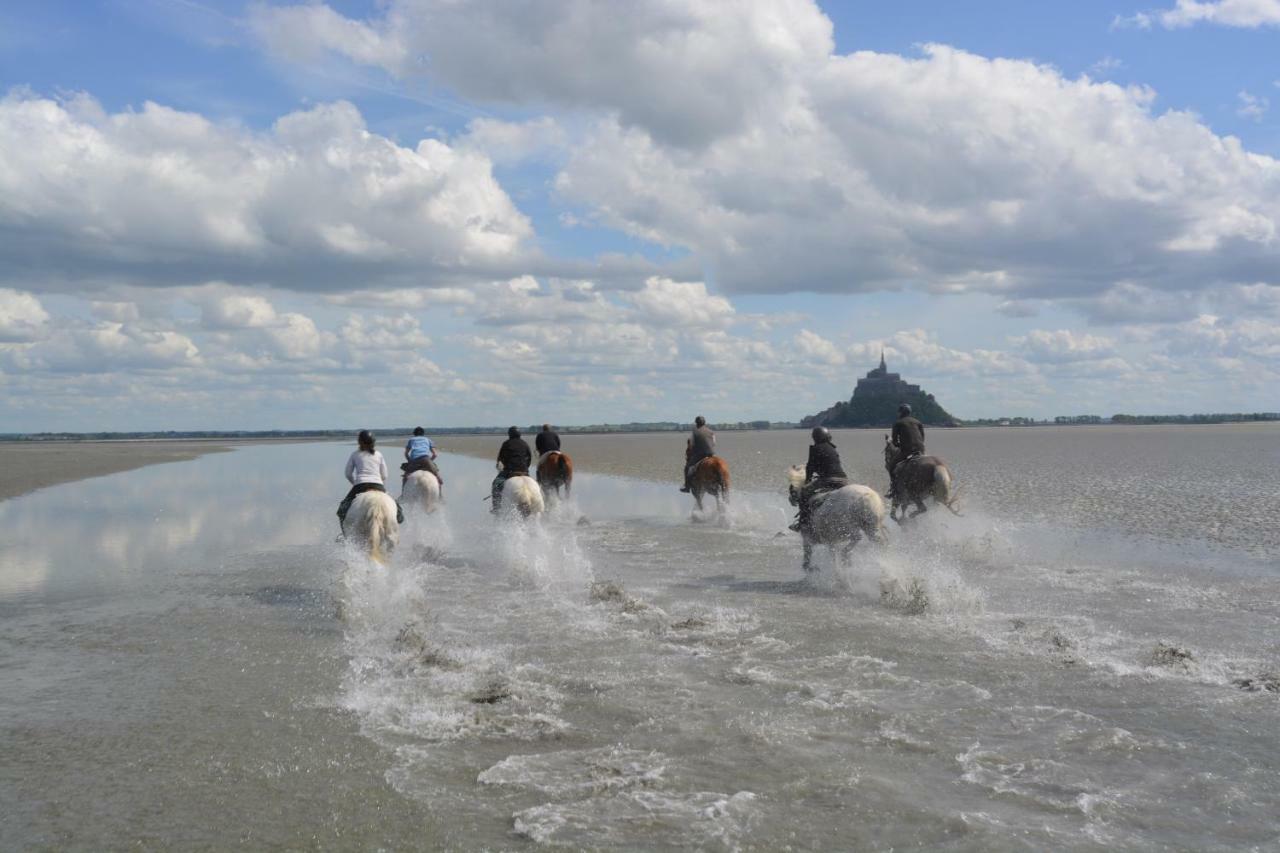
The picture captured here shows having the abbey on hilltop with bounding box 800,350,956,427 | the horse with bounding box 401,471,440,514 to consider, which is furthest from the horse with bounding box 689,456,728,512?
the abbey on hilltop with bounding box 800,350,956,427

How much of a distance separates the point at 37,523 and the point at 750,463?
31.0m

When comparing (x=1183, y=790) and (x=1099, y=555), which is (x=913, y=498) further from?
(x=1183, y=790)

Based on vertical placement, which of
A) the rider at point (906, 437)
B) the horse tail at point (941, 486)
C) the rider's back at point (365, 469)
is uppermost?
the rider at point (906, 437)

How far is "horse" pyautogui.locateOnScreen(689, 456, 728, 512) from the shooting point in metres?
21.8

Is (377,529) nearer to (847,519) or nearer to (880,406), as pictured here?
(847,519)

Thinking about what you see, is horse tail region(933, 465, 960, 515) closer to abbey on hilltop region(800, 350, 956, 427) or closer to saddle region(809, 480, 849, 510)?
saddle region(809, 480, 849, 510)

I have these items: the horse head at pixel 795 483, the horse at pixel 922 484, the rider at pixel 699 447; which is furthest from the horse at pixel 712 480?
the horse head at pixel 795 483

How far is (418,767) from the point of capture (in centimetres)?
612

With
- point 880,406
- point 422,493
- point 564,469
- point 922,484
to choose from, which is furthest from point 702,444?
point 880,406

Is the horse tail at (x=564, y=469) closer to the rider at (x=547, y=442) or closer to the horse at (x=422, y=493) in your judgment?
the rider at (x=547, y=442)

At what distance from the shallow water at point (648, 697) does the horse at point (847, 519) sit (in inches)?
12.2

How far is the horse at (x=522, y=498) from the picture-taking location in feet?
54.3

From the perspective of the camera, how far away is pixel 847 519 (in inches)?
512

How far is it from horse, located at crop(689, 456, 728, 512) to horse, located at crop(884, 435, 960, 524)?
518cm
